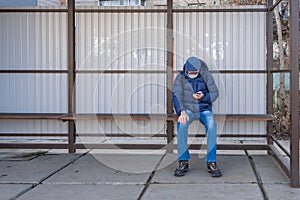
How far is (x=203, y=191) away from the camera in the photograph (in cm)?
452

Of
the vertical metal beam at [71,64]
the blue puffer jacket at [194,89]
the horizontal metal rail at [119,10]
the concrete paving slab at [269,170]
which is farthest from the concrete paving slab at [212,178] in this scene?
the horizontal metal rail at [119,10]

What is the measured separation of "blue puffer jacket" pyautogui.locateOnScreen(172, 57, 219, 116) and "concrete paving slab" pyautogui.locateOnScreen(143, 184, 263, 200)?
1074 millimetres

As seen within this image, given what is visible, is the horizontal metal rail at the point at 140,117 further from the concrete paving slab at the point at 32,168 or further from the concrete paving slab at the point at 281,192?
the concrete paving slab at the point at 281,192

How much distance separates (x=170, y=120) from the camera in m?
6.34

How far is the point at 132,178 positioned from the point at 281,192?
1.74 meters

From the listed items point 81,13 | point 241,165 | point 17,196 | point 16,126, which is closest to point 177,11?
point 81,13

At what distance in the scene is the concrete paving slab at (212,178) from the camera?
5.01 metres

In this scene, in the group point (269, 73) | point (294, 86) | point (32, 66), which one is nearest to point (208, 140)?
point (294, 86)

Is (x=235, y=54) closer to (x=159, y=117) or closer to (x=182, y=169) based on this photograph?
(x=159, y=117)

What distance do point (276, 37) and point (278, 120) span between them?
5.90 ft

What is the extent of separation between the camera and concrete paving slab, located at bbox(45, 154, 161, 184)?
200 inches

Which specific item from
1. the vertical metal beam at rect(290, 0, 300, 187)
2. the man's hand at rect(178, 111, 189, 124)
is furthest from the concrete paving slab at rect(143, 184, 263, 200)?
the man's hand at rect(178, 111, 189, 124)

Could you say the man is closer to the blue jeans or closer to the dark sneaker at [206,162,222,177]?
the blue jeans

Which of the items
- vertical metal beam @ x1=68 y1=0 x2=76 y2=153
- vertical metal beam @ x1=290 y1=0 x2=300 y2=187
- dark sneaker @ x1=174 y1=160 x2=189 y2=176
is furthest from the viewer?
vertical metal beam @ x1=68 y1=0 x2=76 y2=153
